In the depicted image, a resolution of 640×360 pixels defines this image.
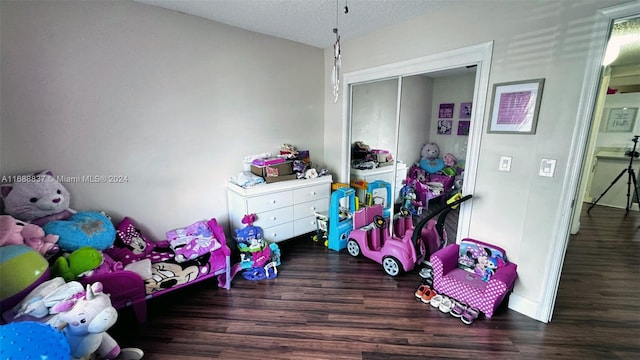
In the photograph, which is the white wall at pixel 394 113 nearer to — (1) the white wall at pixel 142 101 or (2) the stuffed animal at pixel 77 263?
(1) the white wall at pixel 142 101

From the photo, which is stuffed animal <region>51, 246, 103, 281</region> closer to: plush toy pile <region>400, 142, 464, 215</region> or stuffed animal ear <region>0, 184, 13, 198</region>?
stuffed animal ear <region>0, 184, 13, 198</region>

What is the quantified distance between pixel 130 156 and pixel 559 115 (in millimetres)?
3367

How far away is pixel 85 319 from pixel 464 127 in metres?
2.98

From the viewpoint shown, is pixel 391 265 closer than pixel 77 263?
No

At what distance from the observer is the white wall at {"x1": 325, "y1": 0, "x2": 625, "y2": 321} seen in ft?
5.42

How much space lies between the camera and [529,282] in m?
1.97

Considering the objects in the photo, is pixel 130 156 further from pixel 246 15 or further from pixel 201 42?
pixel 246 15

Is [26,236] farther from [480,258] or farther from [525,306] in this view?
[525,306]

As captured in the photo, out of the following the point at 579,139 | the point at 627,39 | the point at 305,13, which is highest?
the point at 305,13

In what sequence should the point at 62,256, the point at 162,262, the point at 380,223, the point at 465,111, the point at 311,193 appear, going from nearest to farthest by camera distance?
the point at 62,256
the point at 162,262
the point at 465,111
the point at 380,223
the point at 311,193

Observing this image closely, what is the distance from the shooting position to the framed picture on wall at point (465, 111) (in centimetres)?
224

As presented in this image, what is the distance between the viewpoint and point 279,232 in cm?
289

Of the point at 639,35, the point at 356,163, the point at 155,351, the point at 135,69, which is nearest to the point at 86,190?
the point at 135,69

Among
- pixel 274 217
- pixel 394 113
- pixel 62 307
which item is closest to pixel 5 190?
pixel 62 307
